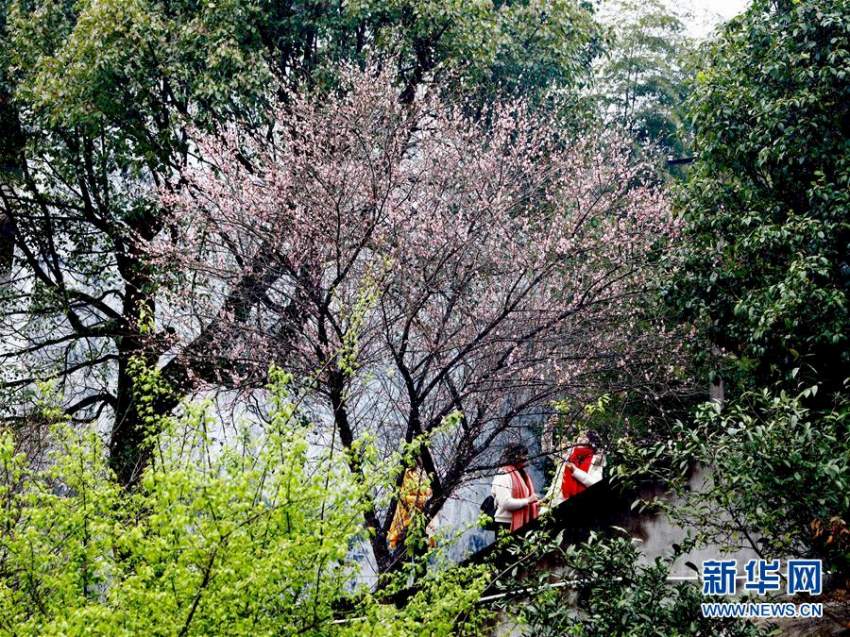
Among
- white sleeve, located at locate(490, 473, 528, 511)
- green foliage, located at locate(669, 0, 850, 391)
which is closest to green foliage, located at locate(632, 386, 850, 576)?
green foliage, located at locate(669, 0, 850, 391)

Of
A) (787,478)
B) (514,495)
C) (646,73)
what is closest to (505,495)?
(514,495)

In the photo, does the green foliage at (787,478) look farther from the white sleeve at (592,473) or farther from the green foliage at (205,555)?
the white sleeve at (592,473)

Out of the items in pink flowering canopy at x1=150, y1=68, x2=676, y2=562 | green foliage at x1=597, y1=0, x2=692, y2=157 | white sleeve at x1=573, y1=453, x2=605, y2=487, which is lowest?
white sleeve at x1=573, y1=453, x2=605, y2=487

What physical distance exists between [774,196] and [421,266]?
3371 mm

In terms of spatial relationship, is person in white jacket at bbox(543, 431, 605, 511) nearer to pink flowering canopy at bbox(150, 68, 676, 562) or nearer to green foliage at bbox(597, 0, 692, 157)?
pink flowering canopy at bbox(150, 68, 676, 562)

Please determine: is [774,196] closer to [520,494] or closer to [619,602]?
[520,494]

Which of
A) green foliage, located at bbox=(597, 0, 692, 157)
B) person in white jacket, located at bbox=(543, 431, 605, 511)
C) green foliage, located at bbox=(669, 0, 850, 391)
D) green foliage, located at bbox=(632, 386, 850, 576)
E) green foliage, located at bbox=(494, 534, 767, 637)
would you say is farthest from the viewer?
green foliage, located at bbox=(597, 0, 692, 157)

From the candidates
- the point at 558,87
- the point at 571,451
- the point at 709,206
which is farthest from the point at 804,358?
the point at 558,87

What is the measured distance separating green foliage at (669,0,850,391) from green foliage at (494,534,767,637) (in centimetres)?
229

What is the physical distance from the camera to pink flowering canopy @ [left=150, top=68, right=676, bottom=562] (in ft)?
30.0

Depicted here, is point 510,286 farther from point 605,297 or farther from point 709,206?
point 709,206

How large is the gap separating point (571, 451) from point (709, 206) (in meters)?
2.95

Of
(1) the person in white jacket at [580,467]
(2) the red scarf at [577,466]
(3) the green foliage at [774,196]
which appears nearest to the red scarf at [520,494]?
(1) the person in white jacket at [580,467]

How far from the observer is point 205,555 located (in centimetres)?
480
